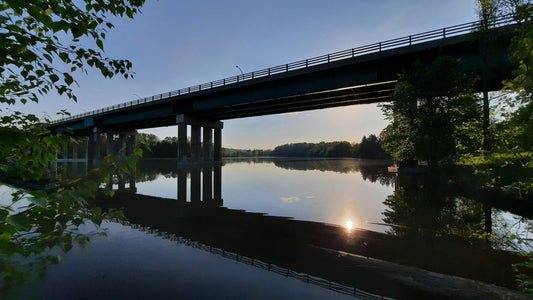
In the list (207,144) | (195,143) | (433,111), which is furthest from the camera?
(207,144)

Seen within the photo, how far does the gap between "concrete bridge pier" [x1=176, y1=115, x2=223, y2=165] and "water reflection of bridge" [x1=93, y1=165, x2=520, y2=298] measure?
38707 millimetres

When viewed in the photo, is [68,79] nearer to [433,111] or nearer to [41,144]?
[41,144]

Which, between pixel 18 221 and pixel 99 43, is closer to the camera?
pixel 18 221

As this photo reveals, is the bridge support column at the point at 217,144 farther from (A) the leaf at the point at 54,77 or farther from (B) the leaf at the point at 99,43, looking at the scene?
(B) the leaf at the point at 99,43

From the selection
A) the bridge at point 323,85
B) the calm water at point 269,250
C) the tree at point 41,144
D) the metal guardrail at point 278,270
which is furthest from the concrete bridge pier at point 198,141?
the tree at point 41,144

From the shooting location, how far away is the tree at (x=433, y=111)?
18.8 m

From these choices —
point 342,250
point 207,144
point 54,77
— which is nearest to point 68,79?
point 54,77

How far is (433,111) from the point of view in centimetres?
2062

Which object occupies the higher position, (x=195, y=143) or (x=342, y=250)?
(x=195, y=143)

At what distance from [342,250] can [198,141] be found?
4658cm

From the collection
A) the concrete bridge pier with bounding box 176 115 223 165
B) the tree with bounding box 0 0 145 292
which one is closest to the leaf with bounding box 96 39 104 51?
the tree with bounding box 0 0 145 292

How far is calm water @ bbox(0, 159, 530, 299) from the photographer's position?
5023mm

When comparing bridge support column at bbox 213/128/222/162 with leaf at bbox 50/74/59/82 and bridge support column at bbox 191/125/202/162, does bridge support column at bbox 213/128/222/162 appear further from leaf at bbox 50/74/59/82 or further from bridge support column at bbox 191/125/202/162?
leaf at bbox 50/74/59/82

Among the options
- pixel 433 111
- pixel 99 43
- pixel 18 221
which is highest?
pixel 433 111
